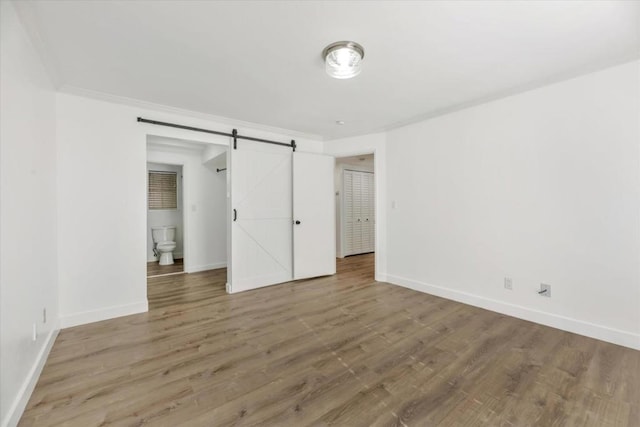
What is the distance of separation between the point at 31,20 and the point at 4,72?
1.77 feet

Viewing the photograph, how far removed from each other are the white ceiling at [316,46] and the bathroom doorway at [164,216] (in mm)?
3574

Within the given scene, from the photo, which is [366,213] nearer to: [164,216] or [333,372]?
[164,216]

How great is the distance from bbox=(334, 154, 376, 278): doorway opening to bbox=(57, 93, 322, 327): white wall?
13.2 ft

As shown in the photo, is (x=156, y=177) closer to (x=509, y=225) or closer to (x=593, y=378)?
(x=509, y=225)

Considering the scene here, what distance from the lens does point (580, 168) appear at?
8.17ft

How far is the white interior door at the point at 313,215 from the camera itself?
14.3 feet

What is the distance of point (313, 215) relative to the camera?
4.54 metres

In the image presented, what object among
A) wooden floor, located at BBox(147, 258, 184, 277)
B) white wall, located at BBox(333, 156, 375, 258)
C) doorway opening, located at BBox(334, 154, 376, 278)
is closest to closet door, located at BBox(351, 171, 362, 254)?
doorway opening, located at BBox(334, 154, 376, 278)

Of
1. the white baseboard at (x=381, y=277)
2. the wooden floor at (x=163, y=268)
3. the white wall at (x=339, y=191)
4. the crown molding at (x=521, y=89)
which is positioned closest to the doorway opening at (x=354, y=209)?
→ the white wall at (x=339, y=191)

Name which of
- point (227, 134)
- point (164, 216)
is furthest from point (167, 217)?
point (227, 134)

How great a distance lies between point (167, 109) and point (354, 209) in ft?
14.8

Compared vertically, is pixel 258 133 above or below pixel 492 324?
above

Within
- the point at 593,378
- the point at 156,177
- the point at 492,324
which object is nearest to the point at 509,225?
the point at 492,324

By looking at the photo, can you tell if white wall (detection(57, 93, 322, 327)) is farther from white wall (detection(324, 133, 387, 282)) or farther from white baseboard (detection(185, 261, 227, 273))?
white wall (detection(324, 133, 387, 282))
